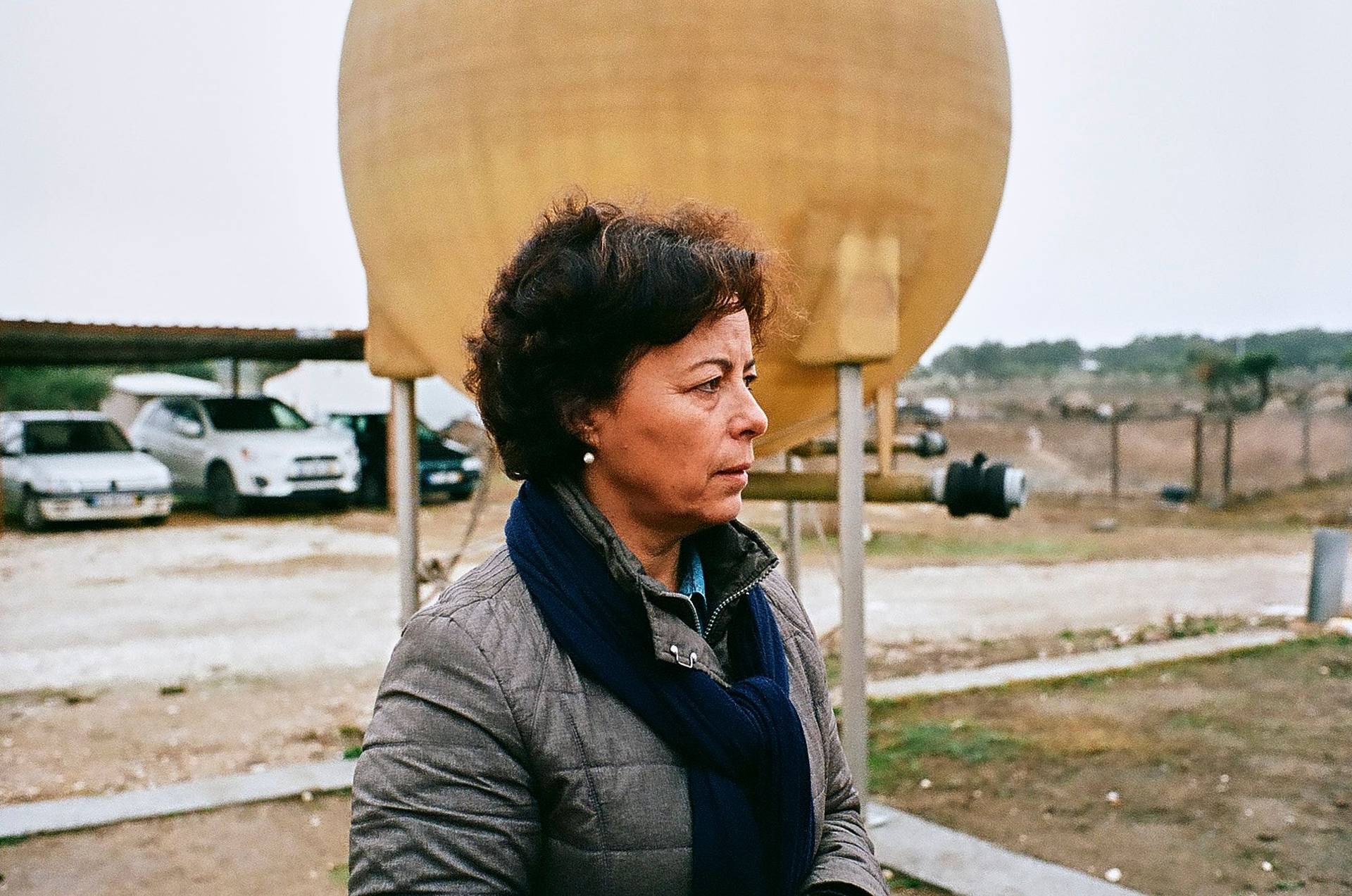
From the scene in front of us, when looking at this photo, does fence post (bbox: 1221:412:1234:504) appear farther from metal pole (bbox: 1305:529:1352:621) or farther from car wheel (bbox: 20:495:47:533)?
car wheel (bbox: 20:495:47:533)

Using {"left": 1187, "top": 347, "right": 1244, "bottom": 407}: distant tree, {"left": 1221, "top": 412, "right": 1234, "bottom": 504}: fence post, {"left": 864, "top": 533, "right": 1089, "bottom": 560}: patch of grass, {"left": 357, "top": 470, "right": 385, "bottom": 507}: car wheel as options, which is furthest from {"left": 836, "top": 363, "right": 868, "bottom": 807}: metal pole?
{"left": 1187, "top": 347, "right": 1244, "bottom": 407}: distant tree

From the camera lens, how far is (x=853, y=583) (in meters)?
4.15

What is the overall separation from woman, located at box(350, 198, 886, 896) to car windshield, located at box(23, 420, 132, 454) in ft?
53.3

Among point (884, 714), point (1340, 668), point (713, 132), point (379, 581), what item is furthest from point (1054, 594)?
point (713, 132)

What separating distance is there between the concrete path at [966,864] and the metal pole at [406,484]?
2.29 m

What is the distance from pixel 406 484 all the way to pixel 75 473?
39.3 feet

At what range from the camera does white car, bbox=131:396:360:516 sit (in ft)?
54.7

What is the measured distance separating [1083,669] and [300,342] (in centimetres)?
1308

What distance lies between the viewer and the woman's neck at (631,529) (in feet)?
5.35

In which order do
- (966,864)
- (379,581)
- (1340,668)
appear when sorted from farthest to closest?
(379,581), (1340,668), (966,864)

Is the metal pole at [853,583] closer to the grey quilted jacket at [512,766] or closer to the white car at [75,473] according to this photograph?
the grey quilted jacket at [512,766]

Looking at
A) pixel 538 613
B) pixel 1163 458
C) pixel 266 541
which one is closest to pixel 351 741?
pixel 538 613

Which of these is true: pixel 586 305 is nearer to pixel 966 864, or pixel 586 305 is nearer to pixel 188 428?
pixel 966 864

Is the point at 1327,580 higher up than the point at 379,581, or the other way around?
the point at 1327,580
